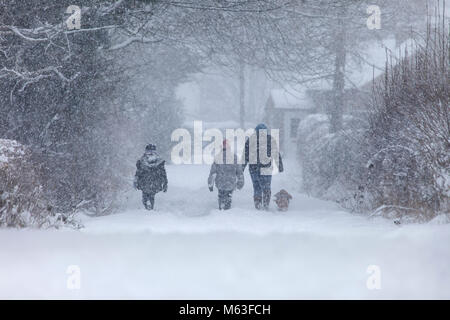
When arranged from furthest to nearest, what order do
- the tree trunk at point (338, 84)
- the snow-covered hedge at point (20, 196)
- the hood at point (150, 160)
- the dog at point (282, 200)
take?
the tree trunk at point (338, 84), the dog at point (282, 200), the hood at point (150, 160), the snow-covered hedge at point (20, 196)

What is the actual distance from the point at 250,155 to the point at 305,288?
584 cm

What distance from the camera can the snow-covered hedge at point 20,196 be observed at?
5652 millimetres

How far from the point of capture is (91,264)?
439 cm

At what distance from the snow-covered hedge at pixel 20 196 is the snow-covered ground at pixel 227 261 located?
0.58 meters

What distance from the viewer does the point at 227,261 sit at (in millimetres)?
4418

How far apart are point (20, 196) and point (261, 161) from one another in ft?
15.9

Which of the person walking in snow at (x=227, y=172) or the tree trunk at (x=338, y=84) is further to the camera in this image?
the tree trunk at (x=338, y=84)

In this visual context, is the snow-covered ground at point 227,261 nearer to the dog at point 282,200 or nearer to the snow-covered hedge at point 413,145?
the snow-covered hedge at point 413,145

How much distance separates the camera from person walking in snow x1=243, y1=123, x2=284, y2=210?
30.9 ft

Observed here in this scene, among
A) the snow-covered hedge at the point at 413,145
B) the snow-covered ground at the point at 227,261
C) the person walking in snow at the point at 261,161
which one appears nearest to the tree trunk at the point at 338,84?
the person walking in snow at the point at 261,161
